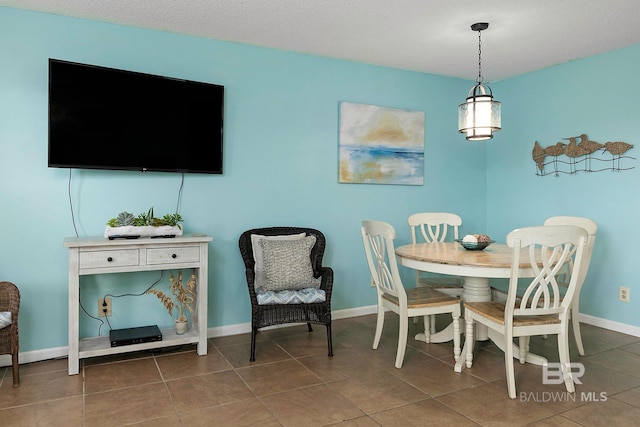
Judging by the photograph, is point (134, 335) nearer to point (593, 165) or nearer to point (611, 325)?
point (611, 325)

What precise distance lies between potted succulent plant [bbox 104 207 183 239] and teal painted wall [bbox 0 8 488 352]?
11.5 inches

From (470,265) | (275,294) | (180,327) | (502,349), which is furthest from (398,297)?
(180,327)

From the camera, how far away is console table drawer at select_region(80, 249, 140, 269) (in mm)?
2820

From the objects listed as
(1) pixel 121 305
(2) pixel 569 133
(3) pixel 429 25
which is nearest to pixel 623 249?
(2) pixel 569 133

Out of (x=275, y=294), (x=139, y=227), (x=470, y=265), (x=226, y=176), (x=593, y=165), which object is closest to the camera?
(x=470, y=265)

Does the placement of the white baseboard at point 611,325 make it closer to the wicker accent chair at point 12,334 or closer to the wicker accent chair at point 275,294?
the wicker accent chair at point 275,294

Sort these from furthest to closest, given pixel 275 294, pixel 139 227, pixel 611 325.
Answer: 1. pixel 611 325
2. pixel 275 294
3. pixel 139 227

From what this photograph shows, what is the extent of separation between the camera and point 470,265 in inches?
107

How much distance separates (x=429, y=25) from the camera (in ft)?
10.7

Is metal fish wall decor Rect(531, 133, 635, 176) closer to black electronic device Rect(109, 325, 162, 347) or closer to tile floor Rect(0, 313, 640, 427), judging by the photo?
tile floor Rect(0, 313, 640, 427)

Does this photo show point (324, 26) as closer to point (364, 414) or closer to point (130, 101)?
point (130, 101)

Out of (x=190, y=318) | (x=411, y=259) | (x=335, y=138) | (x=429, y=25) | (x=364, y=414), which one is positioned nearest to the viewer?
(x=364, y=414)

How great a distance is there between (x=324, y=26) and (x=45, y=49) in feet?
6.07

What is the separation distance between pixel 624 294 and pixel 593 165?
1.09 meters
